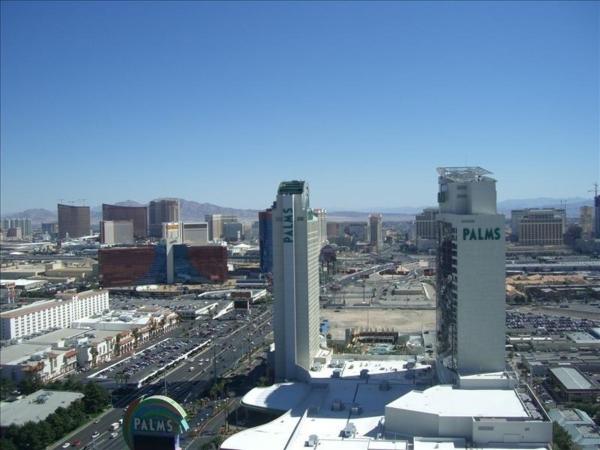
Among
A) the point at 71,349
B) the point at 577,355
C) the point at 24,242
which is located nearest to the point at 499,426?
the point at 577,355

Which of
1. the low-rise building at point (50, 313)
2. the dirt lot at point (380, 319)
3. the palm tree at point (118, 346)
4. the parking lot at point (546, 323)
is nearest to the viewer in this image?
the low-rise building at point (50, 313)

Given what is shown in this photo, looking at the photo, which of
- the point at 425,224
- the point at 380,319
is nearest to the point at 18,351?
the point at 380,319

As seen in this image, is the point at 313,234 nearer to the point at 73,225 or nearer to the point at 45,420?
the point at 45,420

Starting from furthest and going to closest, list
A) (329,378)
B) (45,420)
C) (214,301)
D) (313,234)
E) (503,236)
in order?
(214,301)
(313,234)
(329,378)
(503,236)
(45,420)

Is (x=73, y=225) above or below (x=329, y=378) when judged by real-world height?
above

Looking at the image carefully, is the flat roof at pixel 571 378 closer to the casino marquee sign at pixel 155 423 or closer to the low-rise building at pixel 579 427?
the low-rise building at pixel 579 427

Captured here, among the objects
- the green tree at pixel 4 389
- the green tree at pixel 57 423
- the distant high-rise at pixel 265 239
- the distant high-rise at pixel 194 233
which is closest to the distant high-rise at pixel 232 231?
the distant high-rise at pixel 194 233
